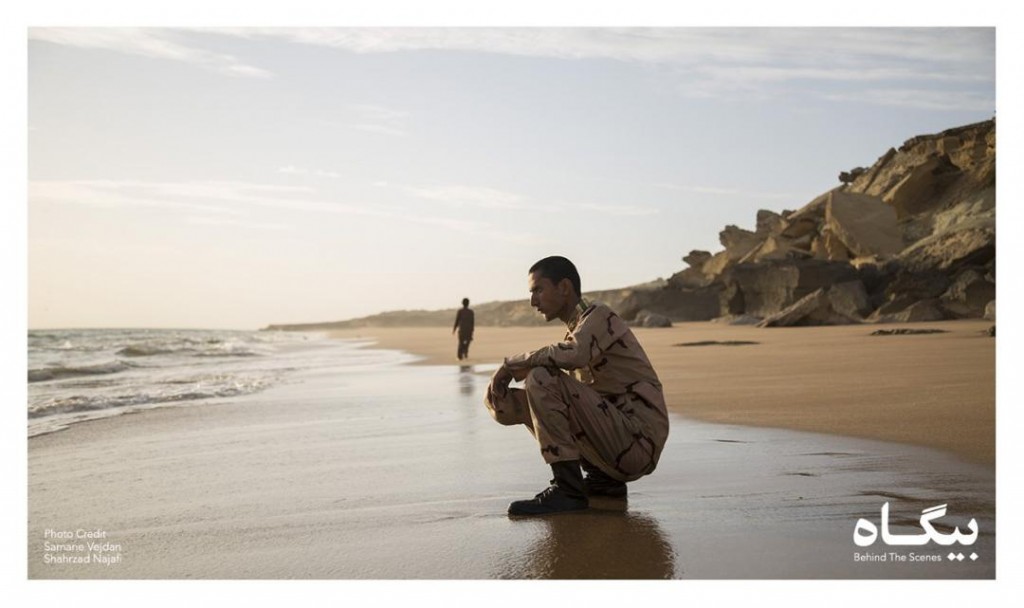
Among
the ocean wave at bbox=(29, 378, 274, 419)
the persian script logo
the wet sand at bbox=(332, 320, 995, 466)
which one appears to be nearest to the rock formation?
the wet sand at bbox=(332, 320, 995, 466)

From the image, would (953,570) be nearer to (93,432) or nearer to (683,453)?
(683,453)

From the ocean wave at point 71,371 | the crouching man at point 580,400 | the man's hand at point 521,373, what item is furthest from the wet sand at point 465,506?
the ocean wave at point 71,371

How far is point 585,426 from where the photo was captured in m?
4.07

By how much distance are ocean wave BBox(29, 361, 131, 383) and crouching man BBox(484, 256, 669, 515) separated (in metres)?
12.2

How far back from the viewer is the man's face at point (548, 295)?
4188 mm

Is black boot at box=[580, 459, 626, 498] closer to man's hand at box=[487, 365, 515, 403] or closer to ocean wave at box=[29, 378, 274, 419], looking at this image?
man's hand at box=[487, 365, 515, 403]

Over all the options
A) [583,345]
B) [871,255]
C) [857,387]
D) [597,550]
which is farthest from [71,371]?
[871,255]

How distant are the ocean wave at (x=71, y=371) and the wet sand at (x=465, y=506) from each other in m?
8.27

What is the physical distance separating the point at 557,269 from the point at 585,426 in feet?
2.45

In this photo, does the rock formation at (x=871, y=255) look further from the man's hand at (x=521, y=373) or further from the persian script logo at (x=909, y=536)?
the persian script logo at (x=909, y=536)

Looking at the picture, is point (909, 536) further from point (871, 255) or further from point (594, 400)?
point (871, 255)

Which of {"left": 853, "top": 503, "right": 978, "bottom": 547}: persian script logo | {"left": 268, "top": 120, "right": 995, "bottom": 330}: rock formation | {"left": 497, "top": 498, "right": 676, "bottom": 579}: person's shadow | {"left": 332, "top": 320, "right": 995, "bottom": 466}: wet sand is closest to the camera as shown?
{"left": 497, "top": 498, "right": 676, "bottom": 579}: person's shadow

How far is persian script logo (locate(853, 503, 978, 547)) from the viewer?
3.46 m
